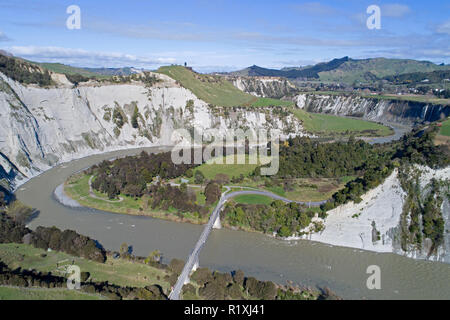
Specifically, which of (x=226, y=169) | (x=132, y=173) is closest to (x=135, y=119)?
(x=132, y=173)

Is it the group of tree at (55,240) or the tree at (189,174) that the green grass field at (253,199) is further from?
the group of tree at (55,240)

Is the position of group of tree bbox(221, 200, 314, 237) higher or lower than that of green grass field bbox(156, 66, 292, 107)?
lower

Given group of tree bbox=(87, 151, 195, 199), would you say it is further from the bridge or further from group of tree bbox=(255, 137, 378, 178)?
group of tree bbox=(255, 137, 378, 178)

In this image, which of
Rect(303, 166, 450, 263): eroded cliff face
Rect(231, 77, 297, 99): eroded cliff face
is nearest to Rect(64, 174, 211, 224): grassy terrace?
Rect(303, 166, 450, 263): eroded cliff face

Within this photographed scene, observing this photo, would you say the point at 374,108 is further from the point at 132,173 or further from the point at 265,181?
the point at 132,173

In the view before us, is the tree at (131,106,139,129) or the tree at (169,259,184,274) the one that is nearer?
the tree at (169,259,184,274)

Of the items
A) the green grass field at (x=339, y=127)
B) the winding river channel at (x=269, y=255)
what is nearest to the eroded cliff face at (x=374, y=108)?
the green grass field at (x=339, y=127)

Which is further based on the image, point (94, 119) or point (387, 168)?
point (94, 119)
